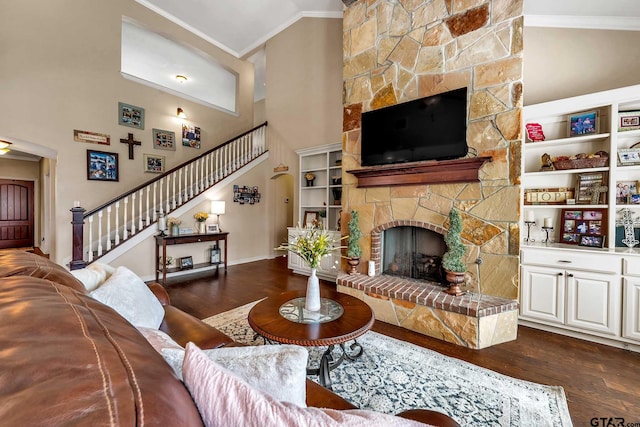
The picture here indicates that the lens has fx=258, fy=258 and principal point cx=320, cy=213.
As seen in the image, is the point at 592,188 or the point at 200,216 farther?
the point at 200,216

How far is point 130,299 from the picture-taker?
148 centimetres

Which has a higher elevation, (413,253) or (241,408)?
(241,408)

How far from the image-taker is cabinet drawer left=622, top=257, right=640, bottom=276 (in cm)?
226

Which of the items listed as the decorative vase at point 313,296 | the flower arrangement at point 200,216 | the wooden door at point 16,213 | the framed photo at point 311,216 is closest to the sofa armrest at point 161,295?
the decorative vase at point 313,296

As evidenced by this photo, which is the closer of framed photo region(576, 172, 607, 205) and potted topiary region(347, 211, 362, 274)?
framed photo region(576, 172, 607, 205)

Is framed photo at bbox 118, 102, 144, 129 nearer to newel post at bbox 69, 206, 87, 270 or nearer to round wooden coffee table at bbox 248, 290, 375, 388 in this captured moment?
newel post at bbox 69, 206, 87, 270

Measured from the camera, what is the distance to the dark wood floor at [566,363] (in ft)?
5.62

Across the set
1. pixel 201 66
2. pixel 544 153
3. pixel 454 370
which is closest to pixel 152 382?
pixel 454 370

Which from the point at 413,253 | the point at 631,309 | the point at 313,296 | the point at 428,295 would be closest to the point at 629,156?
the point at 631,309

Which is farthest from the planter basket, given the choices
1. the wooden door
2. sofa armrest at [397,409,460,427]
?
the wooden door

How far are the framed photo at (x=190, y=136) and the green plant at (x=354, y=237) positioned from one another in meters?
4.51

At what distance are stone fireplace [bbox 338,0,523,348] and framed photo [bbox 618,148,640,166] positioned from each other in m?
1.05

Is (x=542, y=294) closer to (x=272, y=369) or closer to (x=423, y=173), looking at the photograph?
(x=423, y=173)

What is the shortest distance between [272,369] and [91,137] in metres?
5.84
